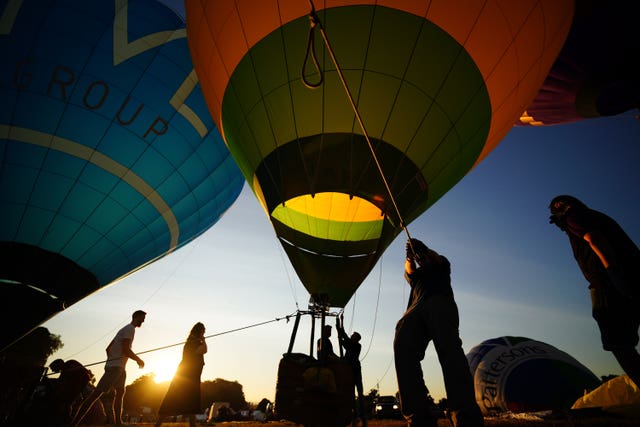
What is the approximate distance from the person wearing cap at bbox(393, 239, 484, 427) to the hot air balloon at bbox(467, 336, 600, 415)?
12.3 meters

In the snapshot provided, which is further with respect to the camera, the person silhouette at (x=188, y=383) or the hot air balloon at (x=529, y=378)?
the hot air balloon at (x=529, y=378)

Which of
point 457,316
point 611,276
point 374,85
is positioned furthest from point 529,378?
A: point 374,85

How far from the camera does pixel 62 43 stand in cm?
698

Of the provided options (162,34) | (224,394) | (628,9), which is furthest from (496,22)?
(224,394)

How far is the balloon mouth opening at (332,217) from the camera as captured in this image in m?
5.22

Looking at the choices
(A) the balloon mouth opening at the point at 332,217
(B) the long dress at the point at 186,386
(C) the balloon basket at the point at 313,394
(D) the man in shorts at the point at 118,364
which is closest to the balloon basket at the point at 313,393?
(C) the balloon basket at the point at 313,394

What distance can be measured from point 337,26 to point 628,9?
586cm

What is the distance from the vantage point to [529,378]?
1302 centimetres

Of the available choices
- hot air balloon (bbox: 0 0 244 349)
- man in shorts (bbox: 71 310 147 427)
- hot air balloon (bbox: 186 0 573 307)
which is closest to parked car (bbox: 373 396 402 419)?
man in shorts (bbox: 71 310 147 427)

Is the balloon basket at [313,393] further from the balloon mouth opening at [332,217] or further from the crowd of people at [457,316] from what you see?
the balloon mouth opening at [332,217]

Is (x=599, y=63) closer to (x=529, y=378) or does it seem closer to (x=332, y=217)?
(x=332, y=217)

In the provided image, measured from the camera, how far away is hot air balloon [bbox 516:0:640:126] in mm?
6434

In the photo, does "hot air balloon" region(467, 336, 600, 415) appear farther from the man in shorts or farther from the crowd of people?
the man in shorts

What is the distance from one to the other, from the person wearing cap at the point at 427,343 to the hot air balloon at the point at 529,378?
12.3m
